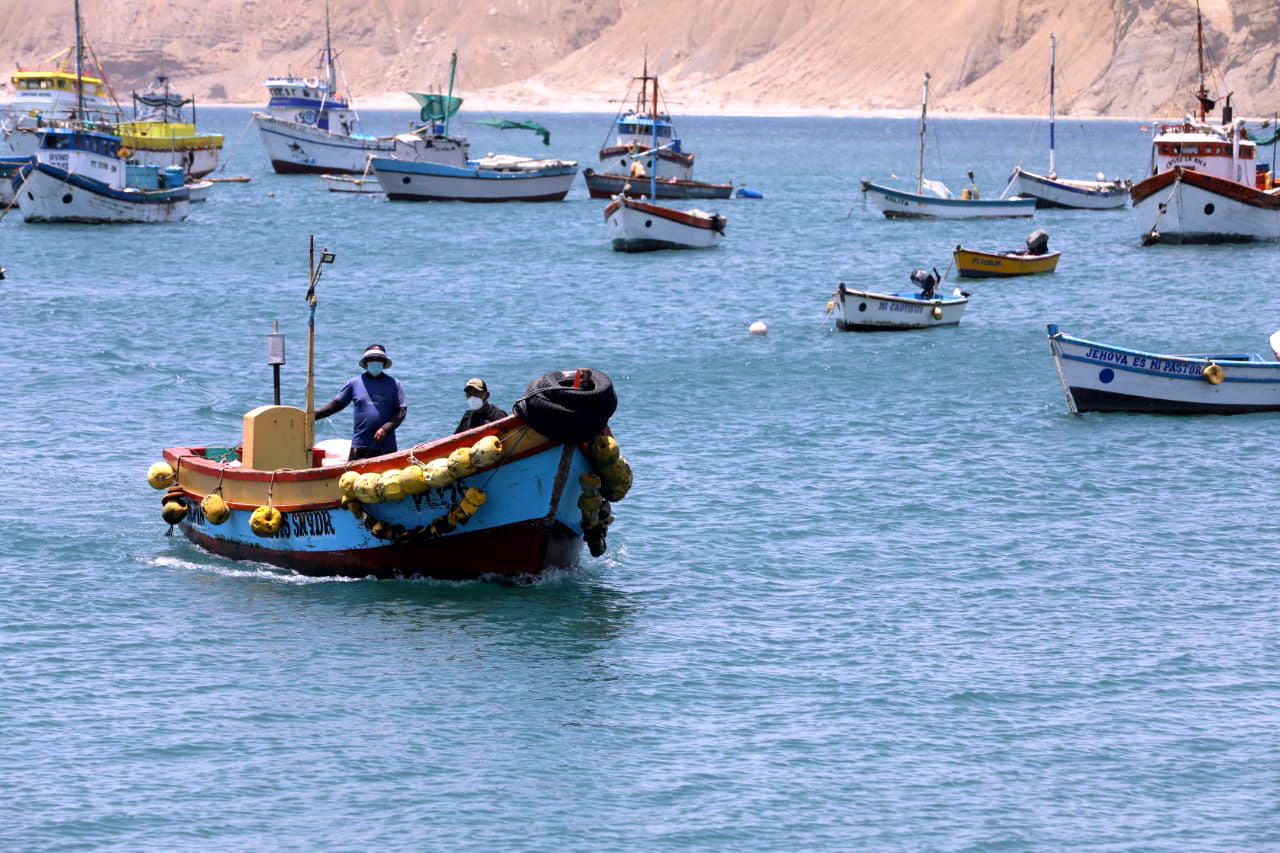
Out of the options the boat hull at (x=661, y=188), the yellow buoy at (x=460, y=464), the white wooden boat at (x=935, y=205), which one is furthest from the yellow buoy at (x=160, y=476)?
the boat hull at (x=661, y=188)

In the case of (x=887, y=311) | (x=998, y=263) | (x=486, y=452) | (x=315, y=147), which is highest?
(x=315, y=147)

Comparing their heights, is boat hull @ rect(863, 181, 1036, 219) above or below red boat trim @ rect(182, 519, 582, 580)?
above

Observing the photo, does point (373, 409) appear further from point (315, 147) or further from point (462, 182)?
point (315, 147)

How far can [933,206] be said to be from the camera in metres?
84.5

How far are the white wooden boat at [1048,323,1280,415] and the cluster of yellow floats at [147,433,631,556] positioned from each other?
15.3 meters

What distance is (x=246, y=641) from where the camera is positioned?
22281mm

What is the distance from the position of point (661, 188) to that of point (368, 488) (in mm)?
71309

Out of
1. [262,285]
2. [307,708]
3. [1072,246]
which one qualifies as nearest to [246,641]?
[307,708]

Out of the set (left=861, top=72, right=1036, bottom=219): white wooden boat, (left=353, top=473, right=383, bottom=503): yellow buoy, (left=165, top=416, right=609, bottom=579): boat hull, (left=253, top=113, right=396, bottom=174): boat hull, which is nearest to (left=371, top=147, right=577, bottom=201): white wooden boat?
(left=253, top=113, right=396, bottom=174): boat hull

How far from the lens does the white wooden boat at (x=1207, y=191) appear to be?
223ft

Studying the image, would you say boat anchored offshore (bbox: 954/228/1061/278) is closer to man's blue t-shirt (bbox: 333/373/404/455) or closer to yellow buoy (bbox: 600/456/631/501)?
man's blue t-shirt (bbox: 333/373/404/455)

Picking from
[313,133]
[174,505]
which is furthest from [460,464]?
[313,133]

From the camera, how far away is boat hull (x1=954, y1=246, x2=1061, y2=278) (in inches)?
2366

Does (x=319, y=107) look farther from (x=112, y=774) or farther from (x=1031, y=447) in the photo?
(x=112, y=774)
